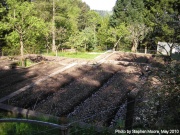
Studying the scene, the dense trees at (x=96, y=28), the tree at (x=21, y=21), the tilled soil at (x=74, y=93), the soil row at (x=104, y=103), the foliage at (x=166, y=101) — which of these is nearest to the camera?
the foliage at (x=166, y=101)

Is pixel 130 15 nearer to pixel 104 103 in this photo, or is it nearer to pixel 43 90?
pixel 43 90

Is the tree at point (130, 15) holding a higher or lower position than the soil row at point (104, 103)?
higher

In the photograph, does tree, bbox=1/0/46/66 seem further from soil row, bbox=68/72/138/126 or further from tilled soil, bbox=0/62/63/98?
soil row, bbox=68/72/138/126

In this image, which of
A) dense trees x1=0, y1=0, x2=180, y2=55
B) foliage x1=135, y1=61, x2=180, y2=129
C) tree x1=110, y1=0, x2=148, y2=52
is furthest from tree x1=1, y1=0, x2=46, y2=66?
tree x1=110, y1=0, x2=148, y2=52

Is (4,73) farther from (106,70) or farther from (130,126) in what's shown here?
(130,126)

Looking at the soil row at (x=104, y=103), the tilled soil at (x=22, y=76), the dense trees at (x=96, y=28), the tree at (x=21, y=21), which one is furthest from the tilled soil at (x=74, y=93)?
the dense trees at (x=96, y=28)

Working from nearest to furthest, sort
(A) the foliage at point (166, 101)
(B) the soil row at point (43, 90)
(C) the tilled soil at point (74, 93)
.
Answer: (A) the foliage at point (166, 101)
(C) the tilled soil at point (74, 93)
(B) the soil row at point (43, 90)

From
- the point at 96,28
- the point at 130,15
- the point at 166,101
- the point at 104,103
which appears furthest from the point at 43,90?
the point at 96,28

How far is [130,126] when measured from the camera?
338cm

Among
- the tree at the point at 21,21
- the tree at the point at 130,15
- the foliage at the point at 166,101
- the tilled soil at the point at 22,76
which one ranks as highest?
the tree at the point at 130,15

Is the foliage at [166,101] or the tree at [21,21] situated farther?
the tree at [21,21]

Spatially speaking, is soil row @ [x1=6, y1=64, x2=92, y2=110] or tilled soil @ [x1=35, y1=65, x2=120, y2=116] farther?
soil row @ [x1=6, y1=64, x2=92, y2=110]

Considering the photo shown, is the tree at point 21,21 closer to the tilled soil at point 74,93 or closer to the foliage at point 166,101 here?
the tilled soil at point 74,93

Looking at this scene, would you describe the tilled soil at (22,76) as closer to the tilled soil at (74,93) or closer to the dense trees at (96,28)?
the tilled soil at (74,93)
